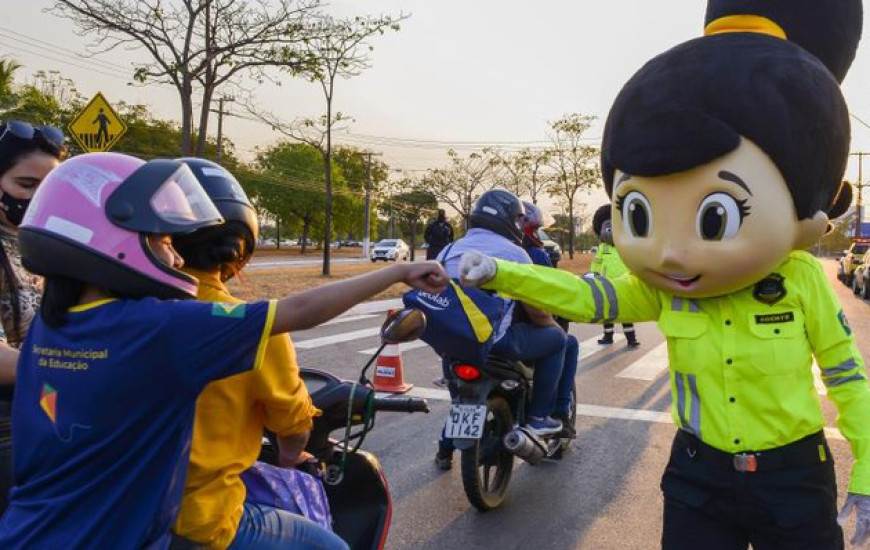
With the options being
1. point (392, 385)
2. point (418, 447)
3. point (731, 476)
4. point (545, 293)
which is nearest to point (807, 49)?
point (545, 293)

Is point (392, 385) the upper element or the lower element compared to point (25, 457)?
lower

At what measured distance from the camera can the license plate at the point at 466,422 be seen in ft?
12.9

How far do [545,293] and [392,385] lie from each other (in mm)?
4253

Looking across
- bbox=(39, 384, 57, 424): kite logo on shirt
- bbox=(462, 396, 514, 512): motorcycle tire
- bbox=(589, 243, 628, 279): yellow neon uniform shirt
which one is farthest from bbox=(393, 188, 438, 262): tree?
bbox=(39, 384, 57, 424): kite logo on shirt

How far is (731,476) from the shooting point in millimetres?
2238

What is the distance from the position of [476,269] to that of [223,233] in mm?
800

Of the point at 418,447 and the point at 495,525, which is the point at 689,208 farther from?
the point at 418,447

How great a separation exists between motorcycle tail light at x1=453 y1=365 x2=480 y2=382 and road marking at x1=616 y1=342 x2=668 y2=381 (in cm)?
435

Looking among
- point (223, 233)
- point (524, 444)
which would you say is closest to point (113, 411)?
point (223, 233)

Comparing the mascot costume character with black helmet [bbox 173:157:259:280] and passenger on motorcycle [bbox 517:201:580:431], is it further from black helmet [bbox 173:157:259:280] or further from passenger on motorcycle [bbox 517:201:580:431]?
passenger on motorcycle [bbox 517:201:580:431]

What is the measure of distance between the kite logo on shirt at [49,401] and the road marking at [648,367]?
7.08 m

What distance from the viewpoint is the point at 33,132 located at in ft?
8.99

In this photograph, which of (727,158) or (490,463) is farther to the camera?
(490,463)

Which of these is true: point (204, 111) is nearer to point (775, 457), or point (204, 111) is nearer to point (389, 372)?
point (389, 372)
